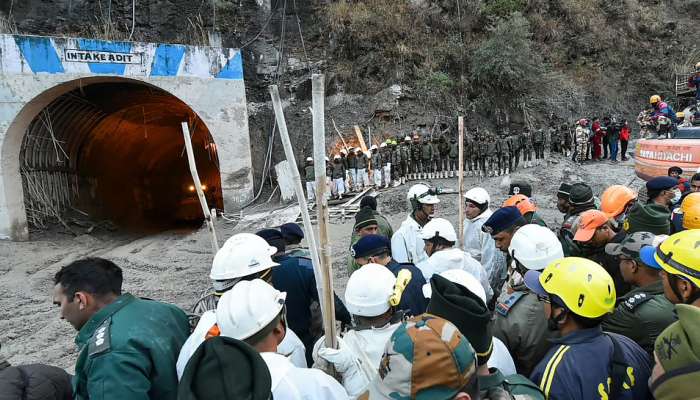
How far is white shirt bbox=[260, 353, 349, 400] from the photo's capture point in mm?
1682

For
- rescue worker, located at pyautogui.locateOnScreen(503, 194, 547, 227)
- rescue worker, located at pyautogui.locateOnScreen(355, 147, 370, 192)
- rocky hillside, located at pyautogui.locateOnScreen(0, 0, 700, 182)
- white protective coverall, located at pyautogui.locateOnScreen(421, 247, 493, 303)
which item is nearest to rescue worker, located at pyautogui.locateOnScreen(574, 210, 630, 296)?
rescue worker, located at pyautogui.locateOnScreen(503, 194, 547, 227)

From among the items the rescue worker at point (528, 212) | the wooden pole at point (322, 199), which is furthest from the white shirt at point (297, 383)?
the rescue worker at point (528, 212)

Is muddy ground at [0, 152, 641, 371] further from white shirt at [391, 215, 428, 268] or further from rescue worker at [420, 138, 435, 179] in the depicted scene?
white shirt at [391, 215, 428, 268]

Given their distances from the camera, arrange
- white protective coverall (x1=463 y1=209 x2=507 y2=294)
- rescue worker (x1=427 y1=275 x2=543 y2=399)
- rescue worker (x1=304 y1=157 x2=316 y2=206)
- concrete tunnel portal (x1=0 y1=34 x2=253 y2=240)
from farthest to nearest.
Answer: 1. rescue worker (x1=304 y1=157 x2=316 y2=206)
2. concrete tunnel portal (x1=0 y1=34 x2=253 y2=240)
3. white protective coverall (x1=463 y1=209 x2=507 y2=294)
4. rescue worker (x1=427 y1=275 x2=543 y2=399)

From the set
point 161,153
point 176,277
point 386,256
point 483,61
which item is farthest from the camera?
point 161,153

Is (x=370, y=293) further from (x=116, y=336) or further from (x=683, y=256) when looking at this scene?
(x=683, y=256)

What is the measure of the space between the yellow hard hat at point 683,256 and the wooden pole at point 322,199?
1.67m

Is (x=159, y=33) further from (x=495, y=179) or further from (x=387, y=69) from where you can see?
(x=495, y=179)

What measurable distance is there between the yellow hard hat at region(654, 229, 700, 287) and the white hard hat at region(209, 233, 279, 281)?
7.20 ft

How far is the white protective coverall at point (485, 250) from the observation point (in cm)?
427

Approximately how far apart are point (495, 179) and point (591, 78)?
36.3 ft

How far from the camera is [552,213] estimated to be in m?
9.72

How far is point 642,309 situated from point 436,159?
1238 cm

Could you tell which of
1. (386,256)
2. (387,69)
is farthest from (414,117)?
(386,256)
